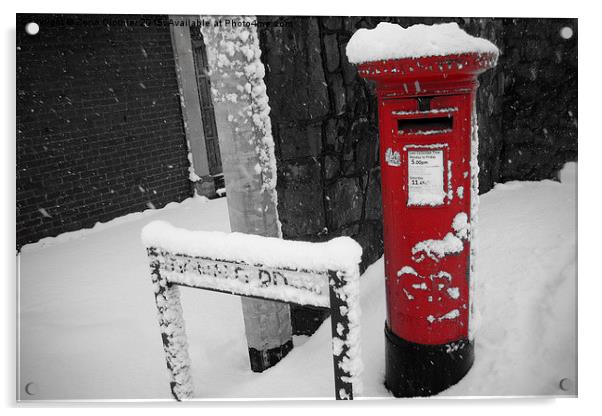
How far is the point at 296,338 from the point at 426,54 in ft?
5.99

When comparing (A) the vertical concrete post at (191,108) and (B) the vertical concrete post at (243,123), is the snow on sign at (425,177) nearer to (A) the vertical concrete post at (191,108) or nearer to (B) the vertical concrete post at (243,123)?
(B) the vertical concrete post at (243,123)

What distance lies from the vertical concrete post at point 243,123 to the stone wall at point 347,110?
0.79ft

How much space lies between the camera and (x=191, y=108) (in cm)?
490

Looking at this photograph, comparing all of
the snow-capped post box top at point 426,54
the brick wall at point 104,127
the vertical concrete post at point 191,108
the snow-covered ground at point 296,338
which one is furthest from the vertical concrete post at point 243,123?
the vertical concrete post at point 191,108

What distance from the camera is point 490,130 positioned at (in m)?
3.41

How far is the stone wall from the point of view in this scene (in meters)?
2.32

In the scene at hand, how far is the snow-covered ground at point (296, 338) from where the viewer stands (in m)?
2.14

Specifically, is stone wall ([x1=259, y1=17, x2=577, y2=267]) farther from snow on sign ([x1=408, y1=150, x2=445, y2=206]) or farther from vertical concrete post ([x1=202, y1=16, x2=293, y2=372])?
snow on sign ([x1=408, y1=150, x2=445, y2=206])

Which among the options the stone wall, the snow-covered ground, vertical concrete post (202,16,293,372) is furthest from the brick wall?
the stone wall

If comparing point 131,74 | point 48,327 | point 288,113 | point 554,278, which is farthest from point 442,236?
point 131,74

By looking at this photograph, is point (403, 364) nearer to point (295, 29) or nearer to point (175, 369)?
point (175, 369)

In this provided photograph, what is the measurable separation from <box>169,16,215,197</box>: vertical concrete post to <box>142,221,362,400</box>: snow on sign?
9.73ft

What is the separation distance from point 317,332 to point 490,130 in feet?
6.60

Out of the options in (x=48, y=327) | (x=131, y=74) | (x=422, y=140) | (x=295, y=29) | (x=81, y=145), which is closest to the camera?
(x=422, y=140)
